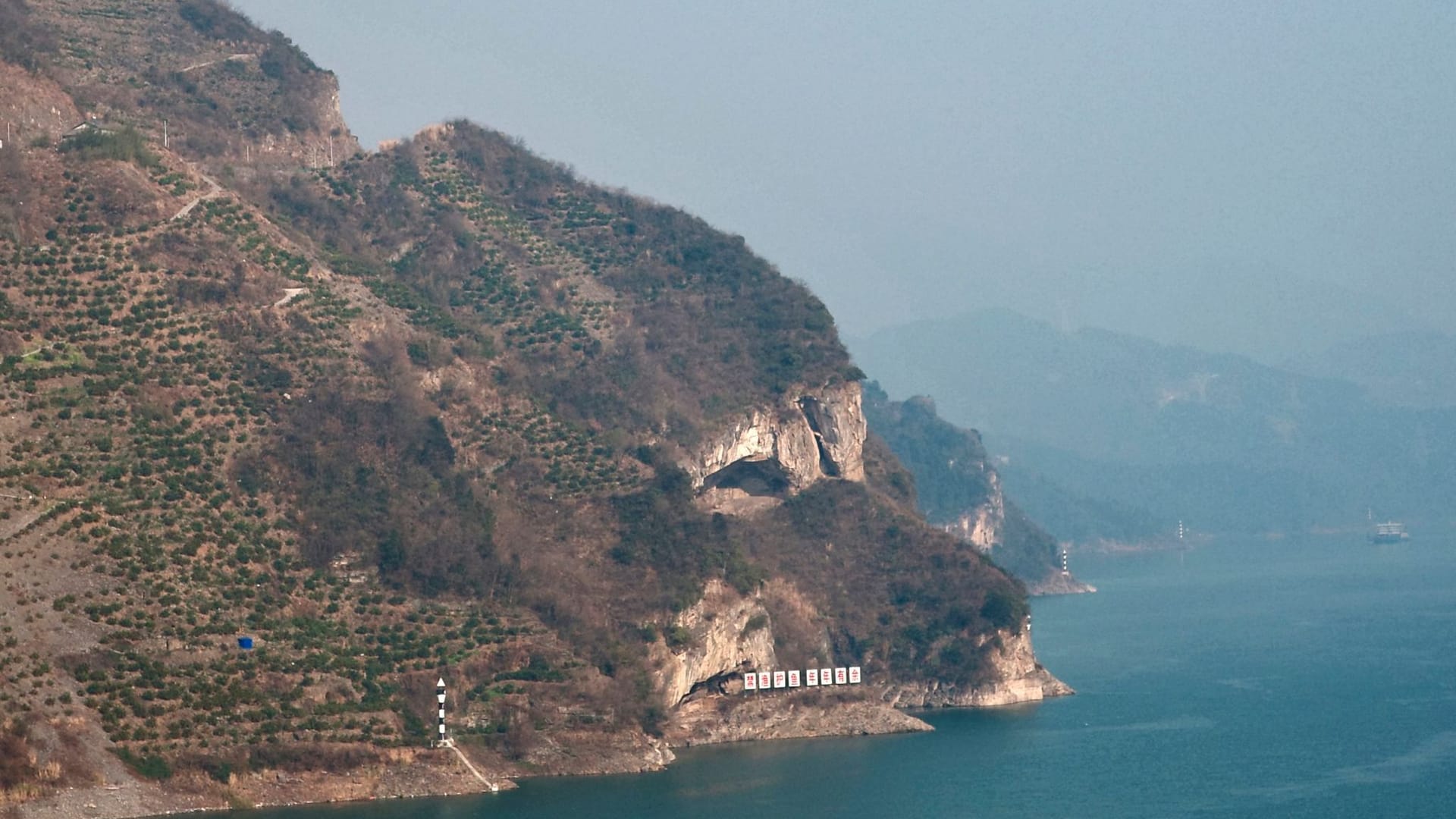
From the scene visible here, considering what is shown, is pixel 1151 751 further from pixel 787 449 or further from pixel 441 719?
pixel 441 719

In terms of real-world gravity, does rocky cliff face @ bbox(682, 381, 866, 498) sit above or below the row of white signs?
above

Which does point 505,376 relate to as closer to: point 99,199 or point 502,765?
point 99,199

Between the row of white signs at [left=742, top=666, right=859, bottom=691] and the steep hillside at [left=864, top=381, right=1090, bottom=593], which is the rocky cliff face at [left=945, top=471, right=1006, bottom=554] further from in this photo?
the row of white signs at [left=742, top=666, right=859, bottom=691]

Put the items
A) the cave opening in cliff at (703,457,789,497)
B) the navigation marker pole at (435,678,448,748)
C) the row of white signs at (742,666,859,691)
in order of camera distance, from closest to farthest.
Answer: the navigation marker pole at (435,678,448,748)
the row of white signs at (742,666,859,691)
the cave opening in cliff at (703,457,789,497)

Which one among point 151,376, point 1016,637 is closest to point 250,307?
point 151,376

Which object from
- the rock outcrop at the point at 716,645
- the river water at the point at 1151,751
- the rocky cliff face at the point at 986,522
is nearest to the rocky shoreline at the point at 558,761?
the river water at the point at 1151,751

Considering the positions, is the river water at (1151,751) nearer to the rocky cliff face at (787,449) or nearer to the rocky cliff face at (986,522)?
the rocky cliff face at (787,449)

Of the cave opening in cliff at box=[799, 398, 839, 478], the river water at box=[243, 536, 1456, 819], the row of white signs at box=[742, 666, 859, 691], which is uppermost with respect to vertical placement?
the cave opening in cliff at box=[799, 398, 839, 478]

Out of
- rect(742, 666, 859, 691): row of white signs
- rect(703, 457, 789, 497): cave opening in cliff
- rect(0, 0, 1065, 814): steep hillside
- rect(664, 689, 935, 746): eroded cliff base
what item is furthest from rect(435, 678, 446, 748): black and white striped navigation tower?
rect(703, 457, 789, 497): cave opening in cliff
